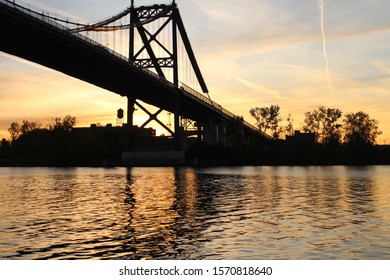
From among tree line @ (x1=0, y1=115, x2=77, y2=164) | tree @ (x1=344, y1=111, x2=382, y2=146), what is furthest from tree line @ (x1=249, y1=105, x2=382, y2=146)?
tree line @ (x1=0, y1=115, x2=77, y2=164)

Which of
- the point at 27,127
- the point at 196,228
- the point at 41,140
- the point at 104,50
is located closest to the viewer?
the point at 196,228

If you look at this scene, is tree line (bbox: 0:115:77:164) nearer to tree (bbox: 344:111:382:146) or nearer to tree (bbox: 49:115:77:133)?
tree (bbox: 49:115:77:133)

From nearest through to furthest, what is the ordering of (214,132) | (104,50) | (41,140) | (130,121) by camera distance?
1. (104,50)
2. (130,121)
3. (214,132)
4. (41,140)

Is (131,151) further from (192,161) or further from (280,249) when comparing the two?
(280,249)

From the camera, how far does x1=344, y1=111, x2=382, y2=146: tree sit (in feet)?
335

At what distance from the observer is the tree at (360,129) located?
335ft

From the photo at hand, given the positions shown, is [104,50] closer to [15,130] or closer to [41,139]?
[41,139]

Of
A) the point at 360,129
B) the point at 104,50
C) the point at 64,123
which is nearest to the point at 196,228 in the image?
the point at 104,50

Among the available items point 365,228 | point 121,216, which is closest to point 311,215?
point 365,228

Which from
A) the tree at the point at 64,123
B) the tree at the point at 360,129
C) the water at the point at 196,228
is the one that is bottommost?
the water at the point at 196,228

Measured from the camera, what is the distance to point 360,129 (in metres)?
106

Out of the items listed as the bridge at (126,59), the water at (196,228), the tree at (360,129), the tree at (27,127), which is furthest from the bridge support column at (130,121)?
the tree at (27,127)

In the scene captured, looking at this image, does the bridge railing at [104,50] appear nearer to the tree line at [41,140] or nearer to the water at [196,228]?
the water at [196,228]

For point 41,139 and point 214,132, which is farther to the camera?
point 41,139
